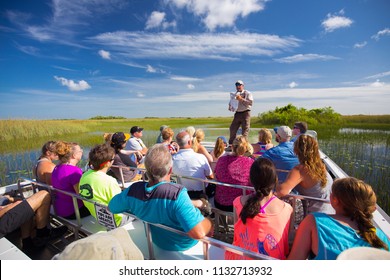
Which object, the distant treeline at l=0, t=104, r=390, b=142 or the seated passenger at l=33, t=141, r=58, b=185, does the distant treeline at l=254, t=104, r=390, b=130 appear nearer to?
the distant treeline at l=0, t=104, r=390, b=142

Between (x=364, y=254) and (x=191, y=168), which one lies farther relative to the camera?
(x=191, y=168)

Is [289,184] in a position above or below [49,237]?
above

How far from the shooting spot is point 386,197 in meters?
4.87

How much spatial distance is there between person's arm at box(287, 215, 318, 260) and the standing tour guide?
14.3 ft

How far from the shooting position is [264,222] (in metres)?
1.45

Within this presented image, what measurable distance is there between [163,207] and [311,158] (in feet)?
5.50

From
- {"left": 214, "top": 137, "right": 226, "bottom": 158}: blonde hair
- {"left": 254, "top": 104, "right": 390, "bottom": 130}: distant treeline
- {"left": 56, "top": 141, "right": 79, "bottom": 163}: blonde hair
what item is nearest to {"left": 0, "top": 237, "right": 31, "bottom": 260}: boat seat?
{"left": 56, "top": 141, "right": 79, "bottom": 163}: blonde hair

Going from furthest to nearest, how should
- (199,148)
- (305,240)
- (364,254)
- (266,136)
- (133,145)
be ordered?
(133,145) < (266,136) < (199,148) < (305,240) < (364,254)

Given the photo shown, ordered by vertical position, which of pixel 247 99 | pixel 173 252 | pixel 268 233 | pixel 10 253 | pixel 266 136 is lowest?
pixel 173 252

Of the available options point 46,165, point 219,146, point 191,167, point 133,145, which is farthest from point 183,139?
point 133,145

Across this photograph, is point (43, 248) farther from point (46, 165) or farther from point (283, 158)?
point (283, 158)

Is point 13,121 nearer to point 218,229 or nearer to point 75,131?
point 75,131

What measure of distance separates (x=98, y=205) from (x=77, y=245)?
953 millimetres
